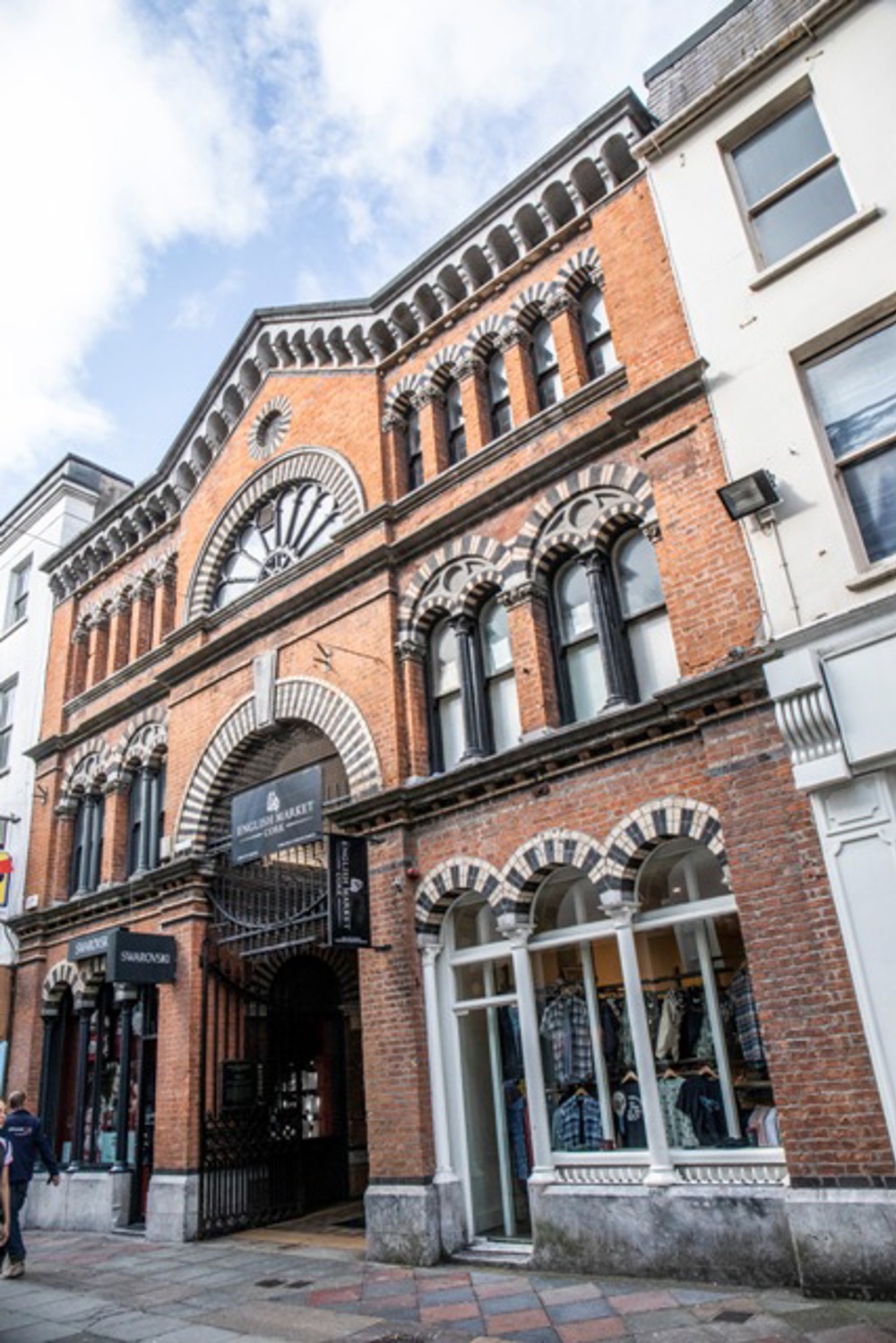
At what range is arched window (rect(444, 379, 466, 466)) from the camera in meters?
13.8

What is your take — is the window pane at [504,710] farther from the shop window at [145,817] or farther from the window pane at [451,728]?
the shop window at [145,817]

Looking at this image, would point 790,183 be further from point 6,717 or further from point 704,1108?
point 6,717

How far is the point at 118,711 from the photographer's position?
59.5 ft

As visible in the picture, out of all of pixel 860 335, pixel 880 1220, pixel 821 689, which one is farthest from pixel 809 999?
pixel 860 335

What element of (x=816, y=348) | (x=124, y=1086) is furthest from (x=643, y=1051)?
(x=124, y=1086)

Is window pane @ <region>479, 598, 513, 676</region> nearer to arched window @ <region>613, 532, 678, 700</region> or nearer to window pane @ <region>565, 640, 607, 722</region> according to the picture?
window pane @ <region>565, 640, 607, 722</region>

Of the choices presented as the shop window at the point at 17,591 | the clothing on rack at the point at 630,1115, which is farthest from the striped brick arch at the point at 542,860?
the shop window at the point at 17,591

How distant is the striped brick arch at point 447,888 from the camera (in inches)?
426

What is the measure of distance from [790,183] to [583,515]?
13.7 ft

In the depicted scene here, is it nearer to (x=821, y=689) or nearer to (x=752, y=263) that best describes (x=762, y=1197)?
(x=821, y=689)

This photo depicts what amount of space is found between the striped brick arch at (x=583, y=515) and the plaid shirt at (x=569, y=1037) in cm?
505

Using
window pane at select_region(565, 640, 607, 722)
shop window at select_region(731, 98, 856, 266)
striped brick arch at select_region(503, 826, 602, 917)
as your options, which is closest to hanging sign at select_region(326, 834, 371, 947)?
striped brick arch at select_region(503, 826, 602, 917)

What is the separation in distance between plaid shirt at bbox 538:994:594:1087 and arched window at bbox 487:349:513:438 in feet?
24.9

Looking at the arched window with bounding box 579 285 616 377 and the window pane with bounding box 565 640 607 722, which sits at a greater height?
the arched window with bounding box 579 285 616 377
